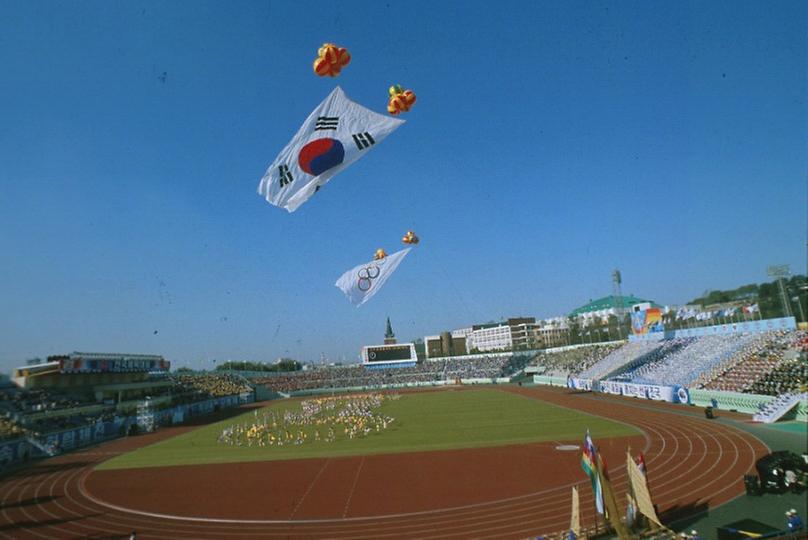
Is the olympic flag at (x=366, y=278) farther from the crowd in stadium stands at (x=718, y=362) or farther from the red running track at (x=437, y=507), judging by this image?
the crowd in stadium stands at (x=718, y=362)

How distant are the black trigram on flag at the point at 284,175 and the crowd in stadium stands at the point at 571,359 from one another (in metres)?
54.1

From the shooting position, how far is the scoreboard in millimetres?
83656

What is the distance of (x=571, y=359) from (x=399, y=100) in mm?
60649

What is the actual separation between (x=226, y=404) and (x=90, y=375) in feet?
61.9

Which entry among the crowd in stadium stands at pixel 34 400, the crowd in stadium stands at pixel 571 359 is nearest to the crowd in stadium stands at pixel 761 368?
the crowd in stadium stands at pixel 571 359

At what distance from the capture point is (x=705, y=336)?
3903 cm

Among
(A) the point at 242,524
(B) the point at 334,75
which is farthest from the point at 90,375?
(B) the point at 334,75

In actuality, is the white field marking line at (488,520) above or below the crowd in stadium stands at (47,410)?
below

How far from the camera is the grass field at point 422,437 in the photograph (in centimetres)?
2394

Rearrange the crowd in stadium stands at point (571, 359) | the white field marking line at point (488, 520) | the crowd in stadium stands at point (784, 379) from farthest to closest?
the crowd in stadium stands at point (571, 359) < the crowd in stadium stands at point (784, 379) < the white field marking line at point (488, 520)

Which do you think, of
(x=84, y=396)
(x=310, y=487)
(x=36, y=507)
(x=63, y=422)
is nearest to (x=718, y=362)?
(x=310, y=487)

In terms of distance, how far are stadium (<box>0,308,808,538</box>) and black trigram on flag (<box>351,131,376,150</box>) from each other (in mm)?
8496

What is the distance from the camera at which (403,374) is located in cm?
8162

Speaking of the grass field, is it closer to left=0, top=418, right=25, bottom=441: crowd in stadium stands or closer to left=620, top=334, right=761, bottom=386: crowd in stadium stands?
left=0, top=418, right=25, bottom=441: crowd in stadium stands
